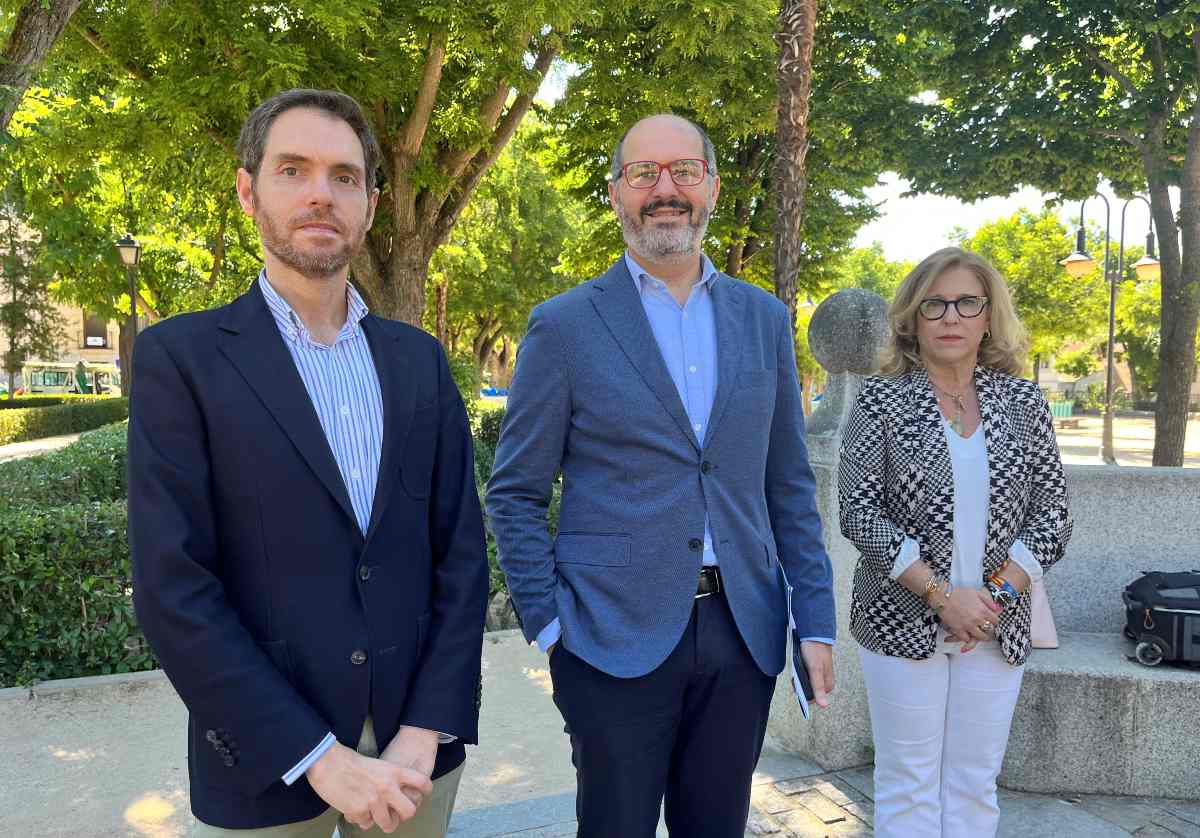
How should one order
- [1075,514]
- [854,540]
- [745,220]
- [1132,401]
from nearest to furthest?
[854,540]
[1075,514]
[745,220]
[1132,401]

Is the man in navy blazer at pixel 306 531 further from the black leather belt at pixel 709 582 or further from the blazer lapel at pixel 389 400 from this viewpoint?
the black leather belt at pixel 709 582

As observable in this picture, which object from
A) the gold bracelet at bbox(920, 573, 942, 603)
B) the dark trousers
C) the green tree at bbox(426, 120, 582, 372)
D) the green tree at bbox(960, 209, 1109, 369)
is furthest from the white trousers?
the green tree at bbox(960, 209, 1109, 369)

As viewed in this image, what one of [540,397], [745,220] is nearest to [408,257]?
[745,220]

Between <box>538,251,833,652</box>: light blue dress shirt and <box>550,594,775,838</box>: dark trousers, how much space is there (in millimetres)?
248

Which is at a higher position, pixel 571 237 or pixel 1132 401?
pixel 571 237

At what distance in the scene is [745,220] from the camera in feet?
62.1

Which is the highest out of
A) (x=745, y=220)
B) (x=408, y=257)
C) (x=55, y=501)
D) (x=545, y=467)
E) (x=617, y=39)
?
Answer: (x=617, y=39)

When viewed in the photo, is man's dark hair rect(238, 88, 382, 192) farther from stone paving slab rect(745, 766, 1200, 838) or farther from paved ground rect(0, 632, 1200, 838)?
stone paving slab rect(745, 766, 1200, 838)

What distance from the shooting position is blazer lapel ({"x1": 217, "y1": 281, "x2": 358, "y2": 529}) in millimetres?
1733

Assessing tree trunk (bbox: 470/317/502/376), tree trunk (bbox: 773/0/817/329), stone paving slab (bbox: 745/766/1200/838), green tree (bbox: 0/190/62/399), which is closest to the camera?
stone paving slab (bbox: 745/766/1200/838)

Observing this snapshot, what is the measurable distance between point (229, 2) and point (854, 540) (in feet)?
29.8

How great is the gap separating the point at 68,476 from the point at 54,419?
22055 millimetres

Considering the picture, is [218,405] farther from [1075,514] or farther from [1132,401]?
[1132,401]

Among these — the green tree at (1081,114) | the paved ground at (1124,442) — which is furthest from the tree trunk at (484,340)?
the green tree at (1081,114)
